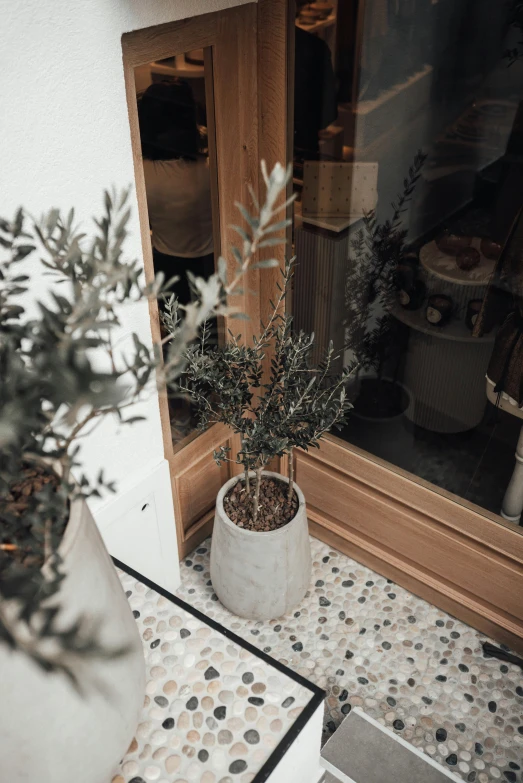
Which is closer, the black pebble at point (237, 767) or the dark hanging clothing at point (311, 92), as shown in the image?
the black pebble at point (237, 767)

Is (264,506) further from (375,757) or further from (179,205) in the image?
(179,205)

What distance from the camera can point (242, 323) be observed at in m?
2.32

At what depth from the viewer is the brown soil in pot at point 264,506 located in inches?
88.2

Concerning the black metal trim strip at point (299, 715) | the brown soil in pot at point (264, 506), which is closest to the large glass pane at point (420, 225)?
the brown soil in pot at point (264, 506)

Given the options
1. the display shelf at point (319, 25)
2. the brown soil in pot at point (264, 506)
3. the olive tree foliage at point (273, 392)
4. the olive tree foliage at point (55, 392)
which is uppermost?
the display shelf at point (319, 25)

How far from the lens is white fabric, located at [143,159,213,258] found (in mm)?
1897

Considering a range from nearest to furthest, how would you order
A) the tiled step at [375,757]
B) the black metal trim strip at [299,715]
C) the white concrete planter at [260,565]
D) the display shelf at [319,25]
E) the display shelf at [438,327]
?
the black metal trim strip at [299,715] < the display shelf at [319,25] < the tiled step at [375,757] < the display shelf at [438,327] < the white concrete planter at [260,565]

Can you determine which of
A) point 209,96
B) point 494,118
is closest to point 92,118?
point 209,96

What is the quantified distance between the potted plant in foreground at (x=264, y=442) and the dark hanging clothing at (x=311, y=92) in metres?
0.36

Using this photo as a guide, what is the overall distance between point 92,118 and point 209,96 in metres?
0.53

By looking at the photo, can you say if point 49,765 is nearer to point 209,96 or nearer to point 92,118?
point 92,118

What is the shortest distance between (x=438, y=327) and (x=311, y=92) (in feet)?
2.68

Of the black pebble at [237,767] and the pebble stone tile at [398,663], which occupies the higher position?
the black pebble at [237,767]

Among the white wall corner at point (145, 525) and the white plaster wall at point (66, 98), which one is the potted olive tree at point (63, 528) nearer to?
the white plaster wall at point (66, 98)
